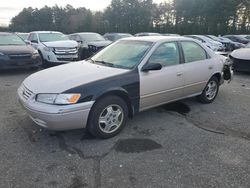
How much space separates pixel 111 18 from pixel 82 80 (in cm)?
5454

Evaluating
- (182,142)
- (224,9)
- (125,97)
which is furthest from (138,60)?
(224,9)

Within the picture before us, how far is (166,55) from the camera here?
490 centimetres

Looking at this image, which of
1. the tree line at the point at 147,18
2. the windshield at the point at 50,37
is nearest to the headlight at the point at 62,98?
the windshield at the point at 50,37

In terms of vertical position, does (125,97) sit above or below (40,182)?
above

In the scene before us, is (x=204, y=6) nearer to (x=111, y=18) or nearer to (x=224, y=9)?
(x=224, y=9)

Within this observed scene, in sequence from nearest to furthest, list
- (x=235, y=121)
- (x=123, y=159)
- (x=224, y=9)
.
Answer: (x=123, y=159) → (x=235, y=121) → (x=224, y=9)

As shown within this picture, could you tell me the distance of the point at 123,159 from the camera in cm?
354

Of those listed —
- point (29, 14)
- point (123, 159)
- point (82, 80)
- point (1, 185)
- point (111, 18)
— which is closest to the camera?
point (1, 185)

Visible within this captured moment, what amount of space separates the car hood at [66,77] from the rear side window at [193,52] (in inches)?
62.8

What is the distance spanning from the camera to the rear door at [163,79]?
4.51 meters

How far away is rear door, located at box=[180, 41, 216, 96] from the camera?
5.23 metres

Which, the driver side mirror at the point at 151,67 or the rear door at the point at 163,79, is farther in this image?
the rear door at the point at 163,79

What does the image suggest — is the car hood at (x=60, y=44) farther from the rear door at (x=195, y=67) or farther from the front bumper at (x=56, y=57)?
the rear door at (x=195, y=67)

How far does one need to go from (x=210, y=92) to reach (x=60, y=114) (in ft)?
12.5
